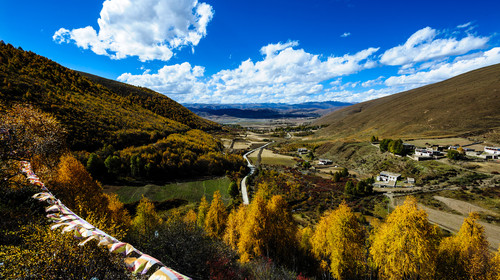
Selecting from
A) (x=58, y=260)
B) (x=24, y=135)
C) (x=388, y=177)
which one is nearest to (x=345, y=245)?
(x=58, y=260)

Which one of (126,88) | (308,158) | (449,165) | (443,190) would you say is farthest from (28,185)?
(126,88)

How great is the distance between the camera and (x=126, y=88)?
126 m

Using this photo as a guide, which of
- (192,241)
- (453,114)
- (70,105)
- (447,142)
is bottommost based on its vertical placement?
→ (447,142)

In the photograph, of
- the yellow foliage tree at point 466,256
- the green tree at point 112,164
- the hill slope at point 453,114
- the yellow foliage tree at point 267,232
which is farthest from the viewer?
the hill slope at point 453,114

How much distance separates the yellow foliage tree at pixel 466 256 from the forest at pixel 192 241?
80 millimetres

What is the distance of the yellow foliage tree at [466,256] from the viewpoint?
16492 mm

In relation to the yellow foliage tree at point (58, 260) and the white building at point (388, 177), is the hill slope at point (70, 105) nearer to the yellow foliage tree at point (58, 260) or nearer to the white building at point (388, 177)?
the yellow foliage tree at point (58, 260)

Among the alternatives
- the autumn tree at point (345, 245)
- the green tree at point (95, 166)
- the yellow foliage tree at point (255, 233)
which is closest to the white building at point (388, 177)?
the autumn tree at point (345, 245)

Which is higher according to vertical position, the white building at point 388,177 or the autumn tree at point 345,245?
the autumn tree at point 345,245

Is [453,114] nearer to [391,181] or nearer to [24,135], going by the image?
[391,181]

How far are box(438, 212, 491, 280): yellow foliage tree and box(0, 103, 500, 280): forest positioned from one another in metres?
0.08

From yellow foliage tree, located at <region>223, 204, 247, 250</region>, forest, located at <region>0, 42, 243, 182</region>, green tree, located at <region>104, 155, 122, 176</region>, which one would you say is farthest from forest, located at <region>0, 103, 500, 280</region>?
forest, located at <region>0, 42, 243, 182</region>

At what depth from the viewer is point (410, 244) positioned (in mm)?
15250

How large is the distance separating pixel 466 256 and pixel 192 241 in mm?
25317
